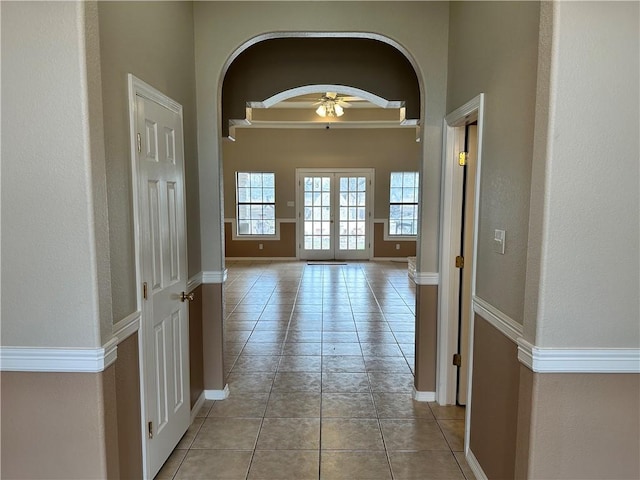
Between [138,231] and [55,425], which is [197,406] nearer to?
[55,425]

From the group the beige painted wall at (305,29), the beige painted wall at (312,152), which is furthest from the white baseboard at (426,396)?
the beige painted wall at (312,152)

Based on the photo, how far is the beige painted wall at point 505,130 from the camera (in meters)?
1.74

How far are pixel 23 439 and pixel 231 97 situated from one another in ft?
9.11

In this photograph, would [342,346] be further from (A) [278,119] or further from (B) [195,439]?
(A) [278,119]

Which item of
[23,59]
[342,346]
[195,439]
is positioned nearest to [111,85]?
[23,59]

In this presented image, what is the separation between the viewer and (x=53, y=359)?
61.0 inches

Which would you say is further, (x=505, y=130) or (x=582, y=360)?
(x=505, y=130)

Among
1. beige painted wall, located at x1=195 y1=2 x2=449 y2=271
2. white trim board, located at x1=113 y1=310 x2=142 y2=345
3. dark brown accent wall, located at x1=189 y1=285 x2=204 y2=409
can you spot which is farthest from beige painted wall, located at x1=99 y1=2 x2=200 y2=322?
dark brown accent wall, located at x1=189 y1=285 x2=204 y2=409

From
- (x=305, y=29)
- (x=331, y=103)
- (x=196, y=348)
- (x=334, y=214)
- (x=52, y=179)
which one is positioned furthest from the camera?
(x=334, y=214)

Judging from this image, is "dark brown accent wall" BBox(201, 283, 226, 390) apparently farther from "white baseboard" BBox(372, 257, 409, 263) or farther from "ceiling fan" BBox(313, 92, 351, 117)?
"white baseboard" BBox(372, 257, 409, 263)

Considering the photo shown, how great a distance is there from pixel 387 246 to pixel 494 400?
7982mm

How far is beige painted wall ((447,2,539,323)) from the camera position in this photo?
68.5 inches

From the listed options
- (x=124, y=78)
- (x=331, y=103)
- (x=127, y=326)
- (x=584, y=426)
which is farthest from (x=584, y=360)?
(x=331, y=103)

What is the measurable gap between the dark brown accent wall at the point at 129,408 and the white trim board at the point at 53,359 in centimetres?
24
